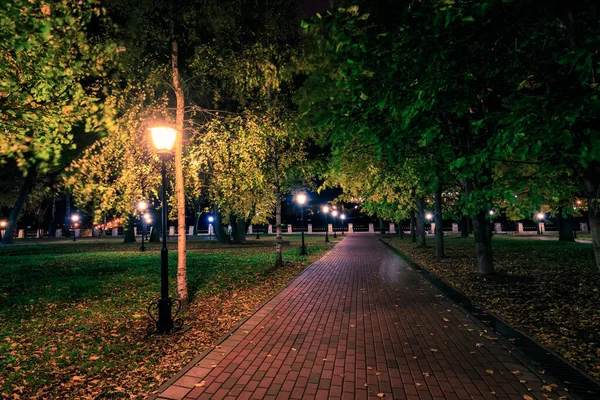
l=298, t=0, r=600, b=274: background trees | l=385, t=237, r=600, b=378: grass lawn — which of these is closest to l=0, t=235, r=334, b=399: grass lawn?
l=298, t=0, r=600, b=274: background trees

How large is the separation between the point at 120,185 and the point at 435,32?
7323 mm

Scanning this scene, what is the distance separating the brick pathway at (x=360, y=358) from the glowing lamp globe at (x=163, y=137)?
376 cm

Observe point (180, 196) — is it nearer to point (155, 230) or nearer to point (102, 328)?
point (102, 328)

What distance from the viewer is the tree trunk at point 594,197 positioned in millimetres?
5293

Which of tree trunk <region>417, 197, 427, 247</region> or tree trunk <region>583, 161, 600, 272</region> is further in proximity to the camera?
tree trunk <region>417, 197, 427, 247</region>

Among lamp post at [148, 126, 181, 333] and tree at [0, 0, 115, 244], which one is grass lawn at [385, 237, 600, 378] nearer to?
lamp post at [148, 126, 181, 333]

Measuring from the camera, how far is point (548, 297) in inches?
→ 319

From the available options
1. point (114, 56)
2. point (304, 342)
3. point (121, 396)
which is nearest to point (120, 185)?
point (114, 56)

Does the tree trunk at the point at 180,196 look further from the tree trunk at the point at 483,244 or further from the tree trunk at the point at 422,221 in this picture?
the tree trunk at the point at 422,221

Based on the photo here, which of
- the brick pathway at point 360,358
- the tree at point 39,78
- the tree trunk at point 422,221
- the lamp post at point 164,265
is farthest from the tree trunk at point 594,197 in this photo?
the tree trunk at point 422,221

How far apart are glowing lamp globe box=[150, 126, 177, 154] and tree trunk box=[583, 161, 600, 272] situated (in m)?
7.46

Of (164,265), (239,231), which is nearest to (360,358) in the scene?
(164,265)

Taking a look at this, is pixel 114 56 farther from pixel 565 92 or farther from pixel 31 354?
pixel 565 92

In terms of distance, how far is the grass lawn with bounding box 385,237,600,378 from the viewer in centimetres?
527
